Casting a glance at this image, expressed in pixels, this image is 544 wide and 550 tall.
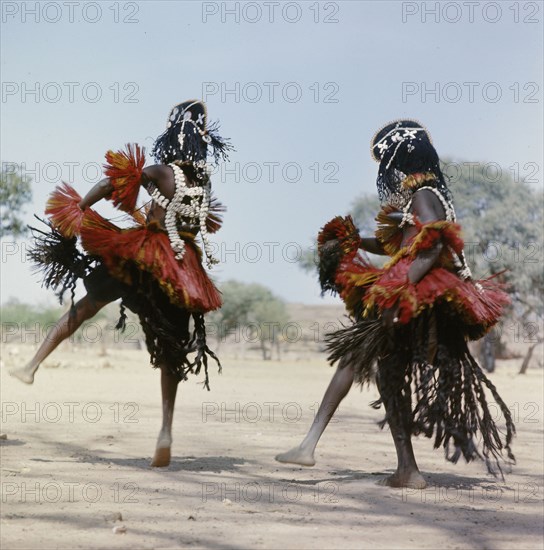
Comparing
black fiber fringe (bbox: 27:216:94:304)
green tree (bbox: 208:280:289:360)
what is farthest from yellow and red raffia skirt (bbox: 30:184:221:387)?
green tree (bbox: 208:280:289:360)

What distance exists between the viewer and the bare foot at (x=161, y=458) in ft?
19.5

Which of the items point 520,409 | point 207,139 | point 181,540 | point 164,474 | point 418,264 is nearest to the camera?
point 181,540

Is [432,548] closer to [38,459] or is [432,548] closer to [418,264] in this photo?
[418,264]

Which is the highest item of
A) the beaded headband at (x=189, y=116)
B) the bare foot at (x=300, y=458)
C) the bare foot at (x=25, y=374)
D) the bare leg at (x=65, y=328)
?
the beaded headband at (x=189, y=116)

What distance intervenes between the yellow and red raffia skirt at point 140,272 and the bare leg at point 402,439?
136cm

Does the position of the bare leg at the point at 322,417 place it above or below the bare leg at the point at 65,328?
below

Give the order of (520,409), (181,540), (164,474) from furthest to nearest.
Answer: (520,409) < (164,474) < (181,540)

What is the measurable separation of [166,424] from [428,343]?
1886mm

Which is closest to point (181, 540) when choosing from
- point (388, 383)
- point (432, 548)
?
point (432, 548)

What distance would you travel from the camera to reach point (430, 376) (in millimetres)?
5172

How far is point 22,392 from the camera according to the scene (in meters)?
13.4

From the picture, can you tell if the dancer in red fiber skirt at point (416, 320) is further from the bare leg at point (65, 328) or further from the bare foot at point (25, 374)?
the bare foot at point (25, 374)

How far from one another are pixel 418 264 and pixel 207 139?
6.23 ft

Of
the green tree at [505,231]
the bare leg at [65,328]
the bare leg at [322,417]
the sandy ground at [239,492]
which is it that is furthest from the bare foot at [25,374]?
the green tree at [505,231]
